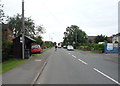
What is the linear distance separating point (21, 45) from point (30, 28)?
18175 mm

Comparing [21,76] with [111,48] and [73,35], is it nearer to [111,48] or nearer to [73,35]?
[111,48]

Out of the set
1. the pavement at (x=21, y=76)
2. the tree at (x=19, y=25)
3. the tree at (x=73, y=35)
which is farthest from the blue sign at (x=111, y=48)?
the tree at (x=73, y=35)

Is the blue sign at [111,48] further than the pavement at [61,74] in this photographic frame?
Yes

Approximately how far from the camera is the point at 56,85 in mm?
6871

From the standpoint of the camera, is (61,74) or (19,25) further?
(19,25)

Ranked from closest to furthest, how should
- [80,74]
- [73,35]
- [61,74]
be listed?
[80,74]
[61,74]
[73,35]

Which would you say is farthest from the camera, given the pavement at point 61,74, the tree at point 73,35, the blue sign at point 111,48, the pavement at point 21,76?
the tree at point 73,35

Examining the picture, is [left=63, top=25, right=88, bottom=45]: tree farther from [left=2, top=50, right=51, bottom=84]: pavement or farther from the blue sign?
[left=2, top=50, right=51, bottom=84]: pavement

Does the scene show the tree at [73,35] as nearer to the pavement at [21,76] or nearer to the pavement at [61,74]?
the pavement at [61,74]

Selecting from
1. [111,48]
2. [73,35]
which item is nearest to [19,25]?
[111,48]

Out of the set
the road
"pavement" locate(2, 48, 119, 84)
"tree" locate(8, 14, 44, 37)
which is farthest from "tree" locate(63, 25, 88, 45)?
"pavement" locate(2, 48, 119, 84)

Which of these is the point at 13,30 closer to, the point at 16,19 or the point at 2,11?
the point at 16,19

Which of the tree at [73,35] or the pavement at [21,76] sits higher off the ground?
the tree at [73,35]

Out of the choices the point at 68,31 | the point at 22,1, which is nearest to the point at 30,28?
the point at 22,1
